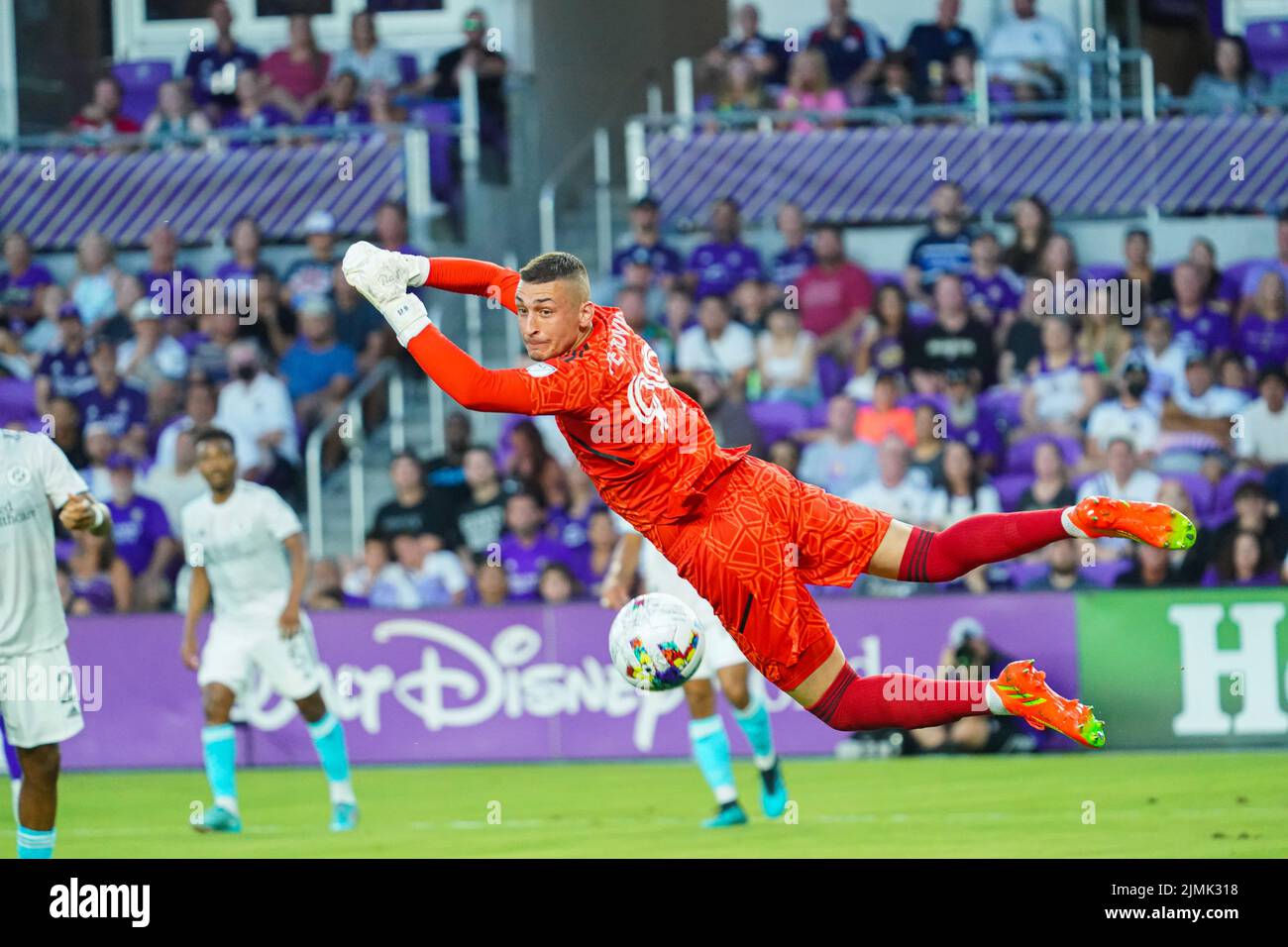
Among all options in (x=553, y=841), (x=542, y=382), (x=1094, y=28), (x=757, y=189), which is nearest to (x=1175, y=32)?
(x=1094, y=28)

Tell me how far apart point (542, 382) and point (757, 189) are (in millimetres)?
10490

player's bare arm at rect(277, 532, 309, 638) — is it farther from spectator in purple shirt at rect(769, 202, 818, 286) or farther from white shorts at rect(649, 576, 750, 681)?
spectator in purple shirt at rect(769, 202, 818, 286)

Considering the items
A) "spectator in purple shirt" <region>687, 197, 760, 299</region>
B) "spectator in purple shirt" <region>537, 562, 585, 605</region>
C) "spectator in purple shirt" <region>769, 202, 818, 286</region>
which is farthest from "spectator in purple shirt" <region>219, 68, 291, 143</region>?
"spectator in purple shirt" <region>537, 562, 585, 605</region>

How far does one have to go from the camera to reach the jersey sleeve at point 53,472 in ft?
28.8

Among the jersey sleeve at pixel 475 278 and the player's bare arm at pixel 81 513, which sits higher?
the jersey sleeve at pixel 475 278

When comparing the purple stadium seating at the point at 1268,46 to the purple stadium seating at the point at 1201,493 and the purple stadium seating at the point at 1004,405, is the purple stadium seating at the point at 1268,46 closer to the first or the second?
the purple stadium seating at the point at 1004,405

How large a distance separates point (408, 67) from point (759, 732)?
1053 centimetres

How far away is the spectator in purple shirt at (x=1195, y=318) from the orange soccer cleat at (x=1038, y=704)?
7927 millimetres

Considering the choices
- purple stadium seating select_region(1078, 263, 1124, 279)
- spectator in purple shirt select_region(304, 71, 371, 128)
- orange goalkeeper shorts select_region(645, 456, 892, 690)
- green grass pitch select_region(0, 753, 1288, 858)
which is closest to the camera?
orange goalkeeper shorts select_region(645, 456, 892, 690)

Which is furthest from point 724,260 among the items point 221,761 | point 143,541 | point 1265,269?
point 221,761

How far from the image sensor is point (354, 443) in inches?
638

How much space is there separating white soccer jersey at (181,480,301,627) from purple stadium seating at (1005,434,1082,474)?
5.63 metres

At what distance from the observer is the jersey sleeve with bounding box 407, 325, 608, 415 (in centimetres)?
707

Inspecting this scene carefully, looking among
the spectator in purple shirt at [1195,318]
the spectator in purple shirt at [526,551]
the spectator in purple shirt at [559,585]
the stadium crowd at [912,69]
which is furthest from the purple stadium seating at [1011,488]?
the stadium crowd at [912,69]
